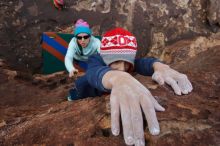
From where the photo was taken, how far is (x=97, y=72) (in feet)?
6.91

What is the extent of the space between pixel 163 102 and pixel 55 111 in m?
0.64

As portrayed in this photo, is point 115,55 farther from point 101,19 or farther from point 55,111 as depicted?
point 101,19

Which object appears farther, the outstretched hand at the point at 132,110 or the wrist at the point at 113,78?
the wrist at the point at 113,78

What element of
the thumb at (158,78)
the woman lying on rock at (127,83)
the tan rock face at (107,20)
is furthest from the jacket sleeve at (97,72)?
the tan rock face at (107,20)

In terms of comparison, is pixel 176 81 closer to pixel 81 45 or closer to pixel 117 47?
pixel 117 47

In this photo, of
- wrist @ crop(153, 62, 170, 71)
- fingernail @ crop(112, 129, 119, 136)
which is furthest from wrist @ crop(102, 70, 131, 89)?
wrist @ crop(153, 62, 170, 71)

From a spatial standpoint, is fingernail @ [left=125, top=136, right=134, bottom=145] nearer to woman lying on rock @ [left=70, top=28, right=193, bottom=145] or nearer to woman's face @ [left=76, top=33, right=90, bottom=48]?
woman lying on rock @ [left=70, top=28, right=193, bottom=145]

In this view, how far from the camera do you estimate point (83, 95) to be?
2.76 meters

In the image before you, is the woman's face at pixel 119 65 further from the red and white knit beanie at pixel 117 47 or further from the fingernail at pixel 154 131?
the fingernail at pixel 154 131

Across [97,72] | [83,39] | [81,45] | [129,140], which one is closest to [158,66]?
[97,72]

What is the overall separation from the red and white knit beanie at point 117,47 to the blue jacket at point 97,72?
8 centimetres

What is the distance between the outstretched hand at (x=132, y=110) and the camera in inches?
61.4

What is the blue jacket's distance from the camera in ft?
6.82

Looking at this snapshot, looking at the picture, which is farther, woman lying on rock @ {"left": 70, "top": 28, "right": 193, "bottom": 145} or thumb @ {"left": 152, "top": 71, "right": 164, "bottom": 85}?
thumb @ {"left": 152, "top": 71, "right": 164, "bottom": 85}
